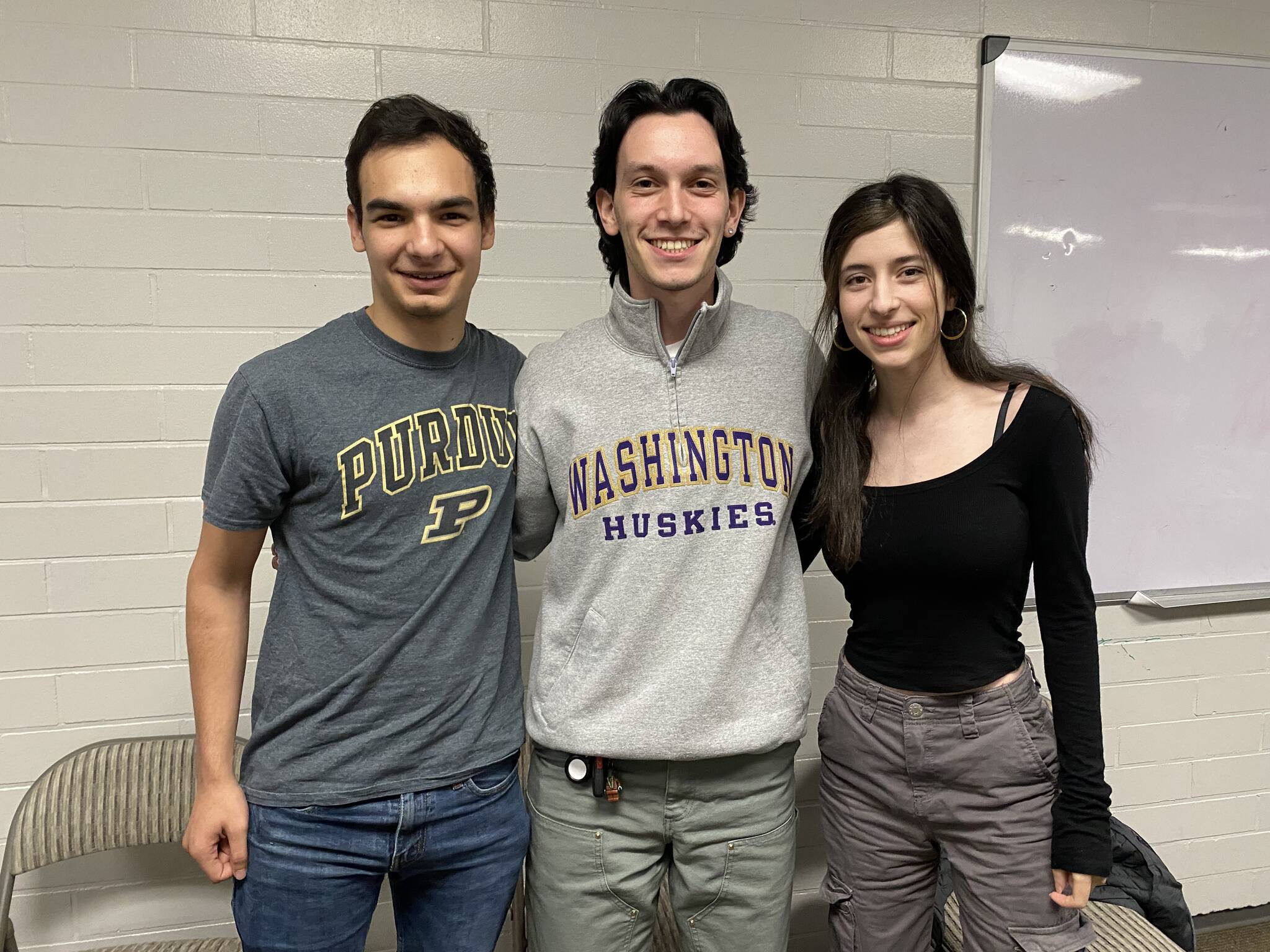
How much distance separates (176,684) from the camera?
192 cm

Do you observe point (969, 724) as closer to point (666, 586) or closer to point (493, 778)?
point (666, 586)

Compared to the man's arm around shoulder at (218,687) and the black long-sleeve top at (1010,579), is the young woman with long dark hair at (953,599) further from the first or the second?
the man's arm around shoulder at (218,687)

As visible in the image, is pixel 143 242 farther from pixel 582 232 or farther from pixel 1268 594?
pixel 1268 594

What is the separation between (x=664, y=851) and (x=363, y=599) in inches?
24.3

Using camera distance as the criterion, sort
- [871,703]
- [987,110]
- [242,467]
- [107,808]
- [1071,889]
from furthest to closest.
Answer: [987,110], [107,808], [871,703], [1071,889], [242,467]

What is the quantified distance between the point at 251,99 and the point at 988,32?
1673 millimetres

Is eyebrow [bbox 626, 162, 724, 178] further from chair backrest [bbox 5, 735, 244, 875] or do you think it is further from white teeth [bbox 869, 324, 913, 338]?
chair backrest [bbox 5, 735, 244, 875]

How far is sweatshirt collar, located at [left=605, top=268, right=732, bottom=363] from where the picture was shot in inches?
53.1

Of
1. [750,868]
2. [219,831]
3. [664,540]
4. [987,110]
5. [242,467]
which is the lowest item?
[750,868]

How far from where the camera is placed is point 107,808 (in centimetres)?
179

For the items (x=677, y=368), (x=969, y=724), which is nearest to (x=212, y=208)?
(x=677, y=368)

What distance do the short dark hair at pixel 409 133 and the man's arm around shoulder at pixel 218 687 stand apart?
0.53 meters

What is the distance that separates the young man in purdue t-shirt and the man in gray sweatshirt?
0.13m

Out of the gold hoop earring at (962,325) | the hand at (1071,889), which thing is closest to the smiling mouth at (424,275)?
the gold hoop earring at (962,325)
